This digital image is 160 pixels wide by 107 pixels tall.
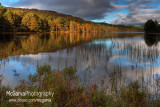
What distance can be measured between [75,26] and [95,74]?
132m

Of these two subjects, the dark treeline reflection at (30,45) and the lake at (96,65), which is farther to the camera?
the dark treeline reflection at (30,45)

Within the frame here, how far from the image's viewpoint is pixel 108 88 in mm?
6770

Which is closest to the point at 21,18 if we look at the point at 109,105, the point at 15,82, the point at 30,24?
the point at 30,24

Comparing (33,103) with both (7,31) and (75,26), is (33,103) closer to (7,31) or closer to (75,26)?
(7,31)

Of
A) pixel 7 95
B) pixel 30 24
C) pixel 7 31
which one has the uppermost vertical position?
pixel 30 24

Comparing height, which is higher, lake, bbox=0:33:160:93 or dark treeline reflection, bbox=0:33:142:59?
dark treeline reflection, bbox=0:33:142:59

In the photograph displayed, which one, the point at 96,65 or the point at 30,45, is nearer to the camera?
the point at 96,65

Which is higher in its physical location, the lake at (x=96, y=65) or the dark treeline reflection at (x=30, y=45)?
the dark treeline reflection at (x=30, y=45)

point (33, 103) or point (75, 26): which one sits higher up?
point (75, 26)

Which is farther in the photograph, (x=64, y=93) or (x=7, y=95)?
(x=64, y=93)

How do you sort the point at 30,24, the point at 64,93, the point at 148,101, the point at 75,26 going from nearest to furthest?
the point at 148,101 → the point at 64,93 → the point at 30,24 → the point at 75,26

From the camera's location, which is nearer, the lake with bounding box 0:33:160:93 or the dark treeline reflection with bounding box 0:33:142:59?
the lake with bounding box 0:33:160:93

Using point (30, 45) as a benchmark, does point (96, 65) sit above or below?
below

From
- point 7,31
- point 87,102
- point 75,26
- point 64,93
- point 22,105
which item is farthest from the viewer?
point 75,26
